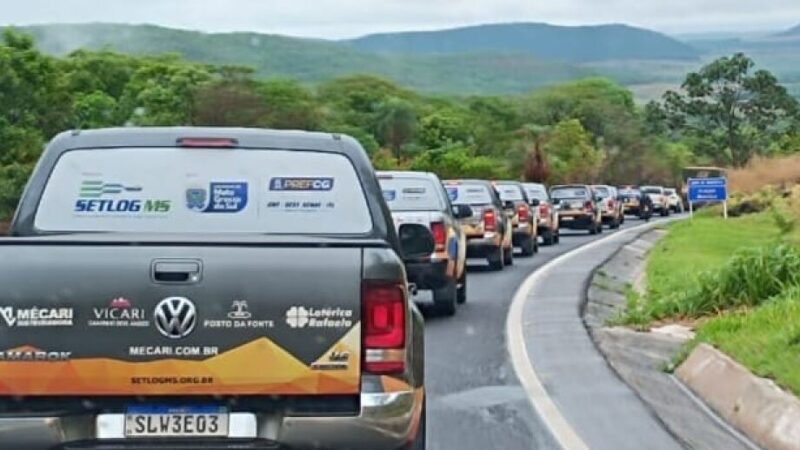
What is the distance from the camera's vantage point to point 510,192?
37.0m

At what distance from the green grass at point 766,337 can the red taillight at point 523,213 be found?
1951 cm

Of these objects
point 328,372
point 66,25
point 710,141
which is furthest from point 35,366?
point 66,25

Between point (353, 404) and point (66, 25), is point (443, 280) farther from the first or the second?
point (66, 25)

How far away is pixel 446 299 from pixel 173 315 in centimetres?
1292

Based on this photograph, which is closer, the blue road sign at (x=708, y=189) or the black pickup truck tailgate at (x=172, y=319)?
the black pickup truck tailgate at (x=172, y=319)

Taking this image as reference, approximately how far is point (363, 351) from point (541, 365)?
25.1ft

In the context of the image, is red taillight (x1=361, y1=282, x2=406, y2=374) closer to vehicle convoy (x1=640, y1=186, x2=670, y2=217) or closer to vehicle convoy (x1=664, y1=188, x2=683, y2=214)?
vehicle convoy (x1=640, y1=186, x2=670, y2=217)

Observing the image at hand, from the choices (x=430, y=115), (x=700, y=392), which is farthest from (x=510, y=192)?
(x=430, y=115)

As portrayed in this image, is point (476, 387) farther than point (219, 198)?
Yes

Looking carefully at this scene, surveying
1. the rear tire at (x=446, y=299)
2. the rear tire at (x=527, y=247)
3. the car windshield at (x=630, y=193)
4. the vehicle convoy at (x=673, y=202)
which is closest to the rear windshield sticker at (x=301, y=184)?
the rear tire at (x=446, y=299)

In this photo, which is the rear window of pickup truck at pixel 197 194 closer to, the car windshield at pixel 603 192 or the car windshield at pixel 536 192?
the car windshield at pixel 536 192

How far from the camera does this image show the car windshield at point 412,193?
66.0ft

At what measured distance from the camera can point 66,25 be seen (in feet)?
638

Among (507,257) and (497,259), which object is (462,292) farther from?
(507,257)
